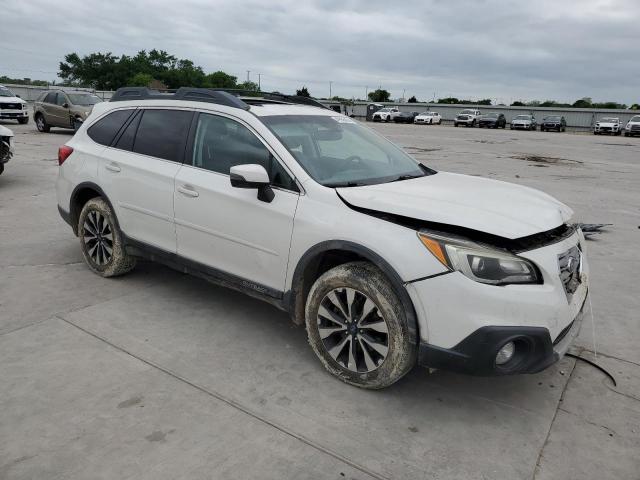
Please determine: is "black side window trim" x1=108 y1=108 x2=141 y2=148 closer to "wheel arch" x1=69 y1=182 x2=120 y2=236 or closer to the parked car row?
"wheel arch" x1=69 y1=182 x2=120 y2=236

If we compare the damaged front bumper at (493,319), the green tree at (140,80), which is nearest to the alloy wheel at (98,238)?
the damaged front bumper at (493,319)

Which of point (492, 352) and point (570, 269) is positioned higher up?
point (570, 269)

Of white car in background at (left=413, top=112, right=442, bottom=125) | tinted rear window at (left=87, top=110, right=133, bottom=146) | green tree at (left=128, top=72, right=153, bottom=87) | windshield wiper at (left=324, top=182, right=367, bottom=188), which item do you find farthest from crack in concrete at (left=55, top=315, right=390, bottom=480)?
green tree at (left=128, top=72, right=153, bottom=87)

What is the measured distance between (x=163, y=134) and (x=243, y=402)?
7.73 ft

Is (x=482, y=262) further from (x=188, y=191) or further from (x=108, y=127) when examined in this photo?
(x=108, y=127)

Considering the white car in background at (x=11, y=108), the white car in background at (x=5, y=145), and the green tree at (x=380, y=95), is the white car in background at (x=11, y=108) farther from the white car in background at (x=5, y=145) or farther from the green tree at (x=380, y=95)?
the green tree at (x=380, y=95)

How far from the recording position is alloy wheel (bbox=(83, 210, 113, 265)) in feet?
15.5

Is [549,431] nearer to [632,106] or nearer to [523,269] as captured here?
[523,269]

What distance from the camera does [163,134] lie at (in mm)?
4285

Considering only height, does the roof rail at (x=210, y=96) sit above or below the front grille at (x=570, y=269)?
above

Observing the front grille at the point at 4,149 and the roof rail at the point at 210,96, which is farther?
the front grille at the point at 4,149

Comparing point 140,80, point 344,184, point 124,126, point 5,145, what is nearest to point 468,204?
point 344,184

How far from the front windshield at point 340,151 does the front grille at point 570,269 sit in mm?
1256

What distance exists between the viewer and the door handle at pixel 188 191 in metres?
3.85
